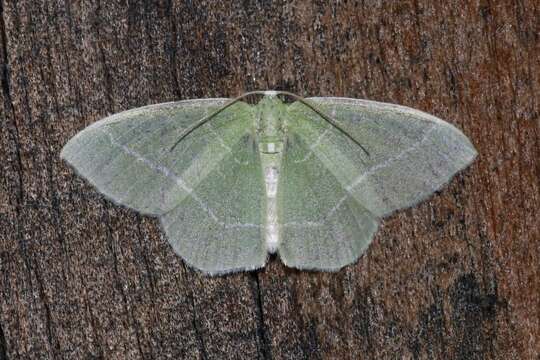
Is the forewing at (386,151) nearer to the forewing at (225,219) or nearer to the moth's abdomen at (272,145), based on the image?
the moth's abdomen at (272,145)

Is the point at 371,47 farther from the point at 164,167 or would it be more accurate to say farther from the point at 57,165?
the point at 57,165

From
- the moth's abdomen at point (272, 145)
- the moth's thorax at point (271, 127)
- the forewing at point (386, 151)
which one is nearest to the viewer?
the forewing at point (386, 151)

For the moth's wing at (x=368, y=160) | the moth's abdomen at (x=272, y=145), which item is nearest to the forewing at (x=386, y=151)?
the moth's wing at (x=368, y=160)

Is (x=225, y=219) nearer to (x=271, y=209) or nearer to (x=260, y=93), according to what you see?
(x=271, y=209)

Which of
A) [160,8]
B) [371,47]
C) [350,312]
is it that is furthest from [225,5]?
[350,312]

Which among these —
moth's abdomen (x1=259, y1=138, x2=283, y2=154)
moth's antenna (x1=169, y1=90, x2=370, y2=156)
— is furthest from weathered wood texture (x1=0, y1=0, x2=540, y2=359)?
moth's abdomen (x1=259, y1=138, x2=283, y2=154)

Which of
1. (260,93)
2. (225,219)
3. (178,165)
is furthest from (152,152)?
(260,93)
